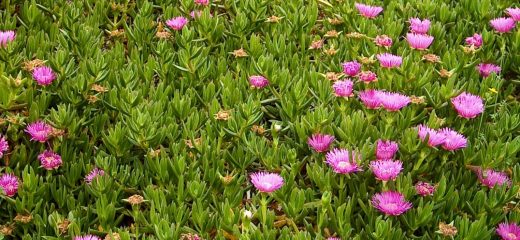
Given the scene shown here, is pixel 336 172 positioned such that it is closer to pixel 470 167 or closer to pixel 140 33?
pixel 470 167

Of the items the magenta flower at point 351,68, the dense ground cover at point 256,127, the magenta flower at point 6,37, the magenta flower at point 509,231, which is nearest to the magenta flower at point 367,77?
the dense ground cover at point 256,127

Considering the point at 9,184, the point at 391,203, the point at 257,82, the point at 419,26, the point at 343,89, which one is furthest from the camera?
the point at 419,26

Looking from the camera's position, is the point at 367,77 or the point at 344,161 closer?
the point at 344,161

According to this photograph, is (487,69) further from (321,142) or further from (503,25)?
(321,142)

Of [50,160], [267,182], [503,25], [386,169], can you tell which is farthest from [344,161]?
[503,25]

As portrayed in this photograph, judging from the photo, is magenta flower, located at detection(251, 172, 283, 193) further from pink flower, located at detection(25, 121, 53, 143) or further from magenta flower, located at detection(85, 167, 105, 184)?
pink flower, located at detection(25, 121, 53, 143)

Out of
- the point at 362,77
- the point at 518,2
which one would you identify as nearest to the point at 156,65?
the point at 362,77

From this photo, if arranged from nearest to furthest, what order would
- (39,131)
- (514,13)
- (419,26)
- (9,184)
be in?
1. (9,184)
2. (39,131)
3. (419,26)
4. (514,13)

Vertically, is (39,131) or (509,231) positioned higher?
(39,131)
